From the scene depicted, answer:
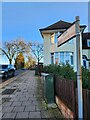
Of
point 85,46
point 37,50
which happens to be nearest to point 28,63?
point 37,50

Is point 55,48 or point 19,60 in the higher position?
point 55,48

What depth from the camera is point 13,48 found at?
58.0 metres

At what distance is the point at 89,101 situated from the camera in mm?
4098

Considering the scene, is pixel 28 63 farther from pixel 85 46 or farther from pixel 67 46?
pixel 67 46

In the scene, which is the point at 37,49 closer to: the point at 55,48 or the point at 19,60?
the point at 19,60

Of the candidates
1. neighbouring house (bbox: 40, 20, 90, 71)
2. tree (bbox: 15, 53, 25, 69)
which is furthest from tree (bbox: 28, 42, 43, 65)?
neighbouring house (bbox: 40, 20, 90, 71)

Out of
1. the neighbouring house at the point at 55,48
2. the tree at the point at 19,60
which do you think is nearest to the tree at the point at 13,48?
the tree at the point at 19,60

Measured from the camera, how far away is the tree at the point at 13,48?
187ft

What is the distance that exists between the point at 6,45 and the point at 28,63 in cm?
1633

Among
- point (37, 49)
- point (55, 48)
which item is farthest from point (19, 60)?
point (55, 48)

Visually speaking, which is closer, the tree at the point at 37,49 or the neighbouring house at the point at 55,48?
the neighbouring house at the point at 55,48

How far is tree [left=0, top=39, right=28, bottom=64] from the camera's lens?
57125 mm

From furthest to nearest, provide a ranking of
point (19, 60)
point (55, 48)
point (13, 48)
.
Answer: point (19, 60)
point (13, 48)
point (55, 48)

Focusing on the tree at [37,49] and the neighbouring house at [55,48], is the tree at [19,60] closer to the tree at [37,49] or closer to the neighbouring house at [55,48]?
the tree at [37,49]
